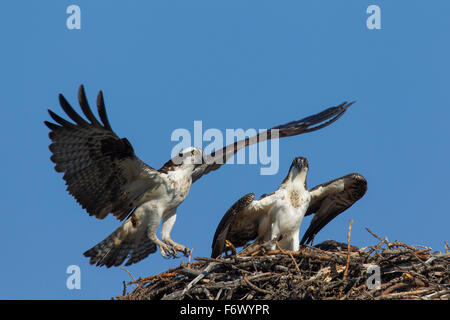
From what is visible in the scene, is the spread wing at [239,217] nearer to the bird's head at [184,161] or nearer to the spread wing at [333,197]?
the bird's head at [184,161]

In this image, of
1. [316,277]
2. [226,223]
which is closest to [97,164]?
[226,223]

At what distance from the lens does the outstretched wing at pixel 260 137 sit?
1062cm

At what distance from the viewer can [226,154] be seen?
10.8m

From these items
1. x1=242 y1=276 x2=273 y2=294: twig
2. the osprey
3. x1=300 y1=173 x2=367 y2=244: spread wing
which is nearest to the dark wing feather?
the osprey

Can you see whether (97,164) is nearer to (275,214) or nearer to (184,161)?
(184,161)

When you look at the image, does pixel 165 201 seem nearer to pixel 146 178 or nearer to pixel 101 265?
pixel 146 178

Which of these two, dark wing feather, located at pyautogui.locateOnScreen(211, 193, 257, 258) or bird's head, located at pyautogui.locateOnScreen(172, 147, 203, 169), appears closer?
dark wing feather, located at pyautogui.locateOnScreen(211, 193, 257, 258)

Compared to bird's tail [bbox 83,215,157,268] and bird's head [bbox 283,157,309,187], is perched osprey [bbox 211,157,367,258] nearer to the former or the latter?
bird's head [bbox 283,157,309,187]

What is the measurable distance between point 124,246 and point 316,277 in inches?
119

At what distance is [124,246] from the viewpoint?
1025cm

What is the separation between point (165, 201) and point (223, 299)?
2.00m

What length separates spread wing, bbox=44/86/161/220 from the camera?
9219mm

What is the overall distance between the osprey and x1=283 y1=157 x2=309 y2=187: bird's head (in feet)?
2.32

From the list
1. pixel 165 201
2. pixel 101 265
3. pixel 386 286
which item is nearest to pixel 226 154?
pixel 165 201
